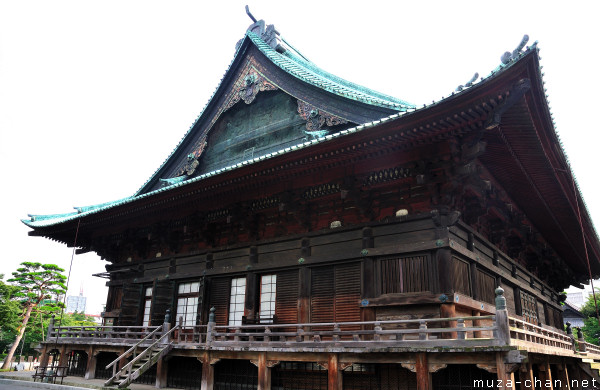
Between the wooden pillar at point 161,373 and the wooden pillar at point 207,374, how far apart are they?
189 centimetres

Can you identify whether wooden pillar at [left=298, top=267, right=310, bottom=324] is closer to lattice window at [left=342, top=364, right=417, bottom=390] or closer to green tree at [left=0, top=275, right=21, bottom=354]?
lattice window at [left=342, top=364, right=417, bottom=390]

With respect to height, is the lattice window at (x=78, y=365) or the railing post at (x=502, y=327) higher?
the railing post at (x=502, y=327)

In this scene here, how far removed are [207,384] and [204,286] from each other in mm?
3976

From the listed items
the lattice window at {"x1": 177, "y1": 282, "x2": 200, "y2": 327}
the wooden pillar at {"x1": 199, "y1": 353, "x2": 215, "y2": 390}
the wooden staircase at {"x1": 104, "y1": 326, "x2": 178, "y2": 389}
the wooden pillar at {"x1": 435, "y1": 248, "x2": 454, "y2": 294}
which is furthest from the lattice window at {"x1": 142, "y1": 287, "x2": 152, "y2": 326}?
the wooden pillar at {"x1": 435, "y1": 248, "x2": 454, "y2": 294}

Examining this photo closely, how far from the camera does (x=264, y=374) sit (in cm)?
1128

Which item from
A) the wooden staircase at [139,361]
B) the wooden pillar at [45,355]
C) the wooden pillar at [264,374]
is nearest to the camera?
the wooden pillar at [264,374]

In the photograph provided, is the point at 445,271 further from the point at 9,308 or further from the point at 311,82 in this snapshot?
the point at 9,308

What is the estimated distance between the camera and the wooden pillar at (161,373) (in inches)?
545

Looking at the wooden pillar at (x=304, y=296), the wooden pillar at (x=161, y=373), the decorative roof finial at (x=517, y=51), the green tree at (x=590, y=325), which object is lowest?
the wooden pillar at (x=161, y=373)

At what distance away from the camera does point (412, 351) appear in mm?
9156

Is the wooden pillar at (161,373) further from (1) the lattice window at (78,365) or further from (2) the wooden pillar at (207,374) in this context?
(1) the lattice window at (78,365)

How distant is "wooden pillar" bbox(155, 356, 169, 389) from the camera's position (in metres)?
13.8

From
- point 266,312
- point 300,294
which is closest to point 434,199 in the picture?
point 300,294

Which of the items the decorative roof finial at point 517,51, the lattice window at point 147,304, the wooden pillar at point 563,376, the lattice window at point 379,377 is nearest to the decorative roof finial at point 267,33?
the lattice window at point 147,304
